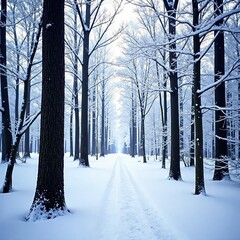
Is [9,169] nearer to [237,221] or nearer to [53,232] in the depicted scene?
[53,232]

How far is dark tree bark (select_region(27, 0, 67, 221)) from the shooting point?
15.1 ft

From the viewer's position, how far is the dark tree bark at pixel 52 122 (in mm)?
4605

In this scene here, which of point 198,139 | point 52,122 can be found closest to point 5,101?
point 52,122

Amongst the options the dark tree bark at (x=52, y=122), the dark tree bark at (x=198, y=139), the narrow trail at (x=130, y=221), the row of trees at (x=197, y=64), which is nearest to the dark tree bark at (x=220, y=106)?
the row of trees at (x=197, y=64)

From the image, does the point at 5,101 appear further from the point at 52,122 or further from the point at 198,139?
the point at 198,139

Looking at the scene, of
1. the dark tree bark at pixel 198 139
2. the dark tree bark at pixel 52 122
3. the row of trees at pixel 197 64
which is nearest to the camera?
the dark tree bark at pixel 52 122

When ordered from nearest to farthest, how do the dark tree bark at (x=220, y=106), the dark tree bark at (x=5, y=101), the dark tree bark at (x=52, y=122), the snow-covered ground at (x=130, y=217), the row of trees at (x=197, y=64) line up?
the snow-covered ground at (x=130, y=217), the dark tree bark at (x=52, y=122), the row of trees at (x=197, y=64), the dark tree bark at (x=220, y=106), the dark tree bark at (x=5, y=101)

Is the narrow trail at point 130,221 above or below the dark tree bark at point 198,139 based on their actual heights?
below

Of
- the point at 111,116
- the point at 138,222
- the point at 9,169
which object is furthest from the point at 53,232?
the point at 111,116

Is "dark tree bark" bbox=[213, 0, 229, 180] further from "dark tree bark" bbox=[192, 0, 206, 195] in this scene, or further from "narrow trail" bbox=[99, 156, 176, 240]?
"narrow trail" bbox=[99, 156, 176, 240]

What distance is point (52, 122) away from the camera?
474 cm

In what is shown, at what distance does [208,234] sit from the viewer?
12.3ft

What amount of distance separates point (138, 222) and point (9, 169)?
4105mm

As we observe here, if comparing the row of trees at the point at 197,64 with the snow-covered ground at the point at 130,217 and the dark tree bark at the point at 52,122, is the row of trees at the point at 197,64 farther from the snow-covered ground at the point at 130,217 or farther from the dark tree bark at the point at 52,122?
the dark tree bark at the point at 52,122
